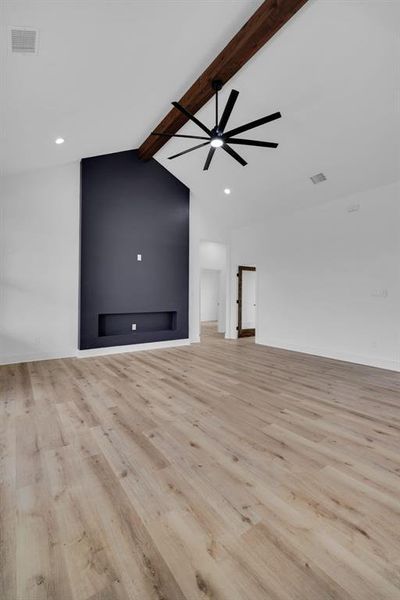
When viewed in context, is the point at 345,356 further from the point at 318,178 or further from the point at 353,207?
the point at 318,178

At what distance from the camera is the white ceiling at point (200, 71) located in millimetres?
2641

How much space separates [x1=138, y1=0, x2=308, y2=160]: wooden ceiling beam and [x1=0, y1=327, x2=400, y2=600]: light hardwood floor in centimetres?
419

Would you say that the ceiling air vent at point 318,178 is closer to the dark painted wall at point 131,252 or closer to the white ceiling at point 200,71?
the white ceiling at point 200,71

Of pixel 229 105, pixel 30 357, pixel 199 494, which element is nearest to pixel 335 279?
pixel 229 105

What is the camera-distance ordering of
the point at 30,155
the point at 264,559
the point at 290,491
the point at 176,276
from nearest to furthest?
the point at 264,559
the point at 290,491
the point at 30,155
the point at 176,276

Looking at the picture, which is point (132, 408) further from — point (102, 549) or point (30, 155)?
point (30, 155)

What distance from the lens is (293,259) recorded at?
6.50m

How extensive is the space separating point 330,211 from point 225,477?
5.51 metres

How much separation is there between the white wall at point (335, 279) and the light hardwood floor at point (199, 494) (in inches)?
74.6

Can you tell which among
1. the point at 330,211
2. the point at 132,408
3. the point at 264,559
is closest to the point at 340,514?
the point at 264,559

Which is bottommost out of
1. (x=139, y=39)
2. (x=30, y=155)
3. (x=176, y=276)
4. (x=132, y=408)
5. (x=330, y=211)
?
(x=132, y=408)

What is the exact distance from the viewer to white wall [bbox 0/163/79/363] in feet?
16.7

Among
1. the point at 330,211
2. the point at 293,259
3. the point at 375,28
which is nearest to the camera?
the point at 375,28

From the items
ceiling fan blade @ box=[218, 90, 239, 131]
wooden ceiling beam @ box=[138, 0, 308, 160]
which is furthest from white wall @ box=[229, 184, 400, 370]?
ceiling fan blade @ box=[218, 90, 239, 131]
